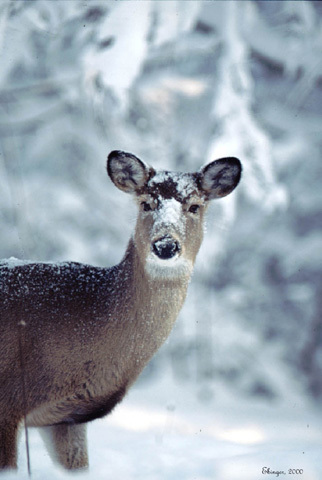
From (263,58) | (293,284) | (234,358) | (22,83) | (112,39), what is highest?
(263,58)

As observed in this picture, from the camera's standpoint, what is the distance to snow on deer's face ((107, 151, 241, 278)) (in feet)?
8.95

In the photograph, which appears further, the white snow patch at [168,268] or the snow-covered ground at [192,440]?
the snow-covered ground at [192,440]

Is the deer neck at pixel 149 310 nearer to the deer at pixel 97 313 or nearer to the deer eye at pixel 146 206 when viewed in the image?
the deer at pixel 97 313

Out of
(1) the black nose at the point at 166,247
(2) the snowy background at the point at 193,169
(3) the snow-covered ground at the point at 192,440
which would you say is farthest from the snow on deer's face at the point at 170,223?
(3) the snow-covered ground at the point at 192,440

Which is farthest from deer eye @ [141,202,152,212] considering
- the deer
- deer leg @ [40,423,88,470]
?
deer leg @ [40,423,88,470]

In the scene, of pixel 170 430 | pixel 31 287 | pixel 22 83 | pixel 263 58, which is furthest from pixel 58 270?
pixel 263 58

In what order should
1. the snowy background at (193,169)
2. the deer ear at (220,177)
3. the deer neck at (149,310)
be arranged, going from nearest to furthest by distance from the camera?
1. the deer neck at (149,310)
2. the deer ear at (220,177)
3. the snowy background at (193,169)

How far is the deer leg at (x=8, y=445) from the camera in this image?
2.70 metres

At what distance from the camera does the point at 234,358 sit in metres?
7.30

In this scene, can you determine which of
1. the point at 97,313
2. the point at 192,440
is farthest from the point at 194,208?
the point at 192,440

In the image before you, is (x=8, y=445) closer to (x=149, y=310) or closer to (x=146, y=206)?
(x=149, y=310)

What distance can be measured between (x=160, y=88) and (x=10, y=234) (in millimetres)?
2100

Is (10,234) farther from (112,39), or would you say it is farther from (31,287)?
(31,287)

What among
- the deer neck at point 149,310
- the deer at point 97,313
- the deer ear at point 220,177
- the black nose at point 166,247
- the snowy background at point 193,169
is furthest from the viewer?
the snowy background at point 193,169
